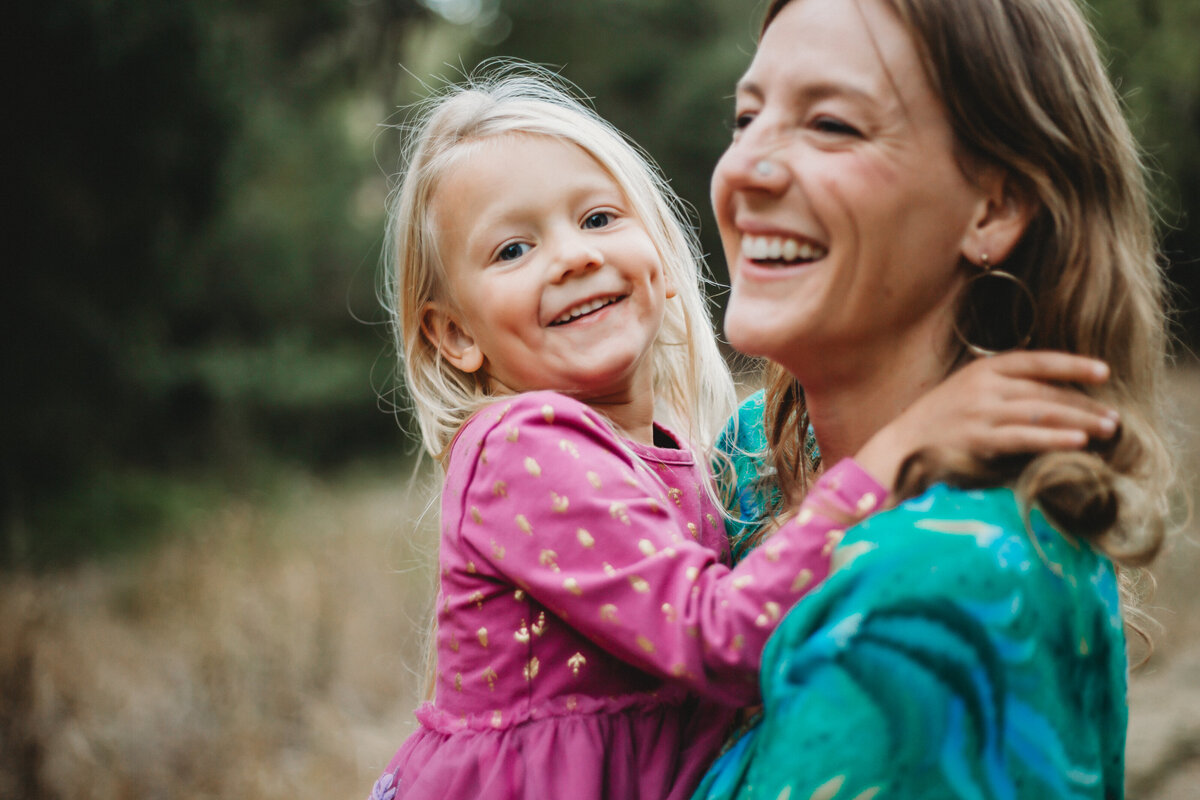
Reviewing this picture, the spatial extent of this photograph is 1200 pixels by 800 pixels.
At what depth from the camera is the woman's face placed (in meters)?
1.42

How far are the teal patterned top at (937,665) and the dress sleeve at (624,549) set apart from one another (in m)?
0.09

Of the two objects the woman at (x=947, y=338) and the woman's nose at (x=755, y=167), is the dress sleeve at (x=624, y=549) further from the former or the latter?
the woman's nose at (x=755, y=167)

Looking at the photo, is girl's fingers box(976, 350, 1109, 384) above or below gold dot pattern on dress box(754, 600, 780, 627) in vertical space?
above

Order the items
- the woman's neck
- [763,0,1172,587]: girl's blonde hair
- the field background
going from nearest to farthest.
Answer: [763,0,1172,587]: girl's blonde hair → the woman's neck → the field background

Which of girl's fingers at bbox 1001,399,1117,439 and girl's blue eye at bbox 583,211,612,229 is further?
girl's blue eye at bbox 583,211,612,229

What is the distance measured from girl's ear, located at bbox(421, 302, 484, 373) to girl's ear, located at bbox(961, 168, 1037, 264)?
0.98 m

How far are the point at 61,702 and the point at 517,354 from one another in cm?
348

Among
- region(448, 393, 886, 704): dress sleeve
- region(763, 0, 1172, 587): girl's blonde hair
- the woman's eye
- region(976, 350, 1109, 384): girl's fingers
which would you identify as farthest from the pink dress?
the woman's eye

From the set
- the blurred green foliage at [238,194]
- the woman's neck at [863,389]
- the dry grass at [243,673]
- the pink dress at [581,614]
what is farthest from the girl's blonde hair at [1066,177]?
the dry grass at [243,673]

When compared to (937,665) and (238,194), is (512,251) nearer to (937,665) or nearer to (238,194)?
(937,665)

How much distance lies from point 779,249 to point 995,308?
33 centimetres

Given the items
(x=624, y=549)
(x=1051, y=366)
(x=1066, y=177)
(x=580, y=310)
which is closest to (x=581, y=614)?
(x=624, y=549)

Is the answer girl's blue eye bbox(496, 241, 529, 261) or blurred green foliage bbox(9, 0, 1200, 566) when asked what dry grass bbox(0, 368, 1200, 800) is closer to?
blurred green foliage bbox(9, 0, 1200, 566)

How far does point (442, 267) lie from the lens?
2.05 meters
